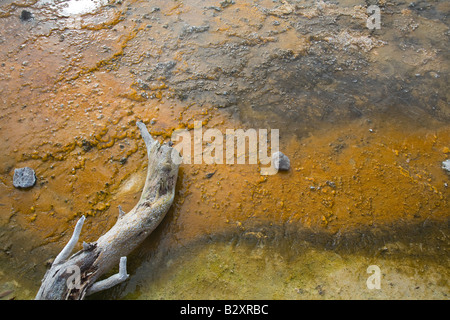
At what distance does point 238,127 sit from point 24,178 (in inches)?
88.6

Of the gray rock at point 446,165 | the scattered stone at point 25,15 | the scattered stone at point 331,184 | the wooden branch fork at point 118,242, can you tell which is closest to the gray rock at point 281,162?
the scattered stone at point 331,184

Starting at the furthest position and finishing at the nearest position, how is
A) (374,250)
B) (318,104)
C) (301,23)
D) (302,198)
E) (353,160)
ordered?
(301,23) → (318,104) → (353,160) → (302,198) → (374,250)

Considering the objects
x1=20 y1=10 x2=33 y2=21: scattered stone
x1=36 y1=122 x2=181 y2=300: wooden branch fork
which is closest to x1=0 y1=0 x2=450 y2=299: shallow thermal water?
x1=20 y1=10 x2=33 y2=21: scattered stone

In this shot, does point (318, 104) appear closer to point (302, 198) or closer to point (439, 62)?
point (302, 198)

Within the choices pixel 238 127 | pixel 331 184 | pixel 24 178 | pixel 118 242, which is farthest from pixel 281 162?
pixel 24 178

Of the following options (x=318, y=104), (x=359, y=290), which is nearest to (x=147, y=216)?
(x=359, y=290)

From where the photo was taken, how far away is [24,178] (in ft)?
10.0

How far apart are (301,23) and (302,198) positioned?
2879mm

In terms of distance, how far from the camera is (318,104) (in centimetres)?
371

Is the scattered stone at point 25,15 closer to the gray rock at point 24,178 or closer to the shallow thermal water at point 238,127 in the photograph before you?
the shallow thermal water at point 238,127

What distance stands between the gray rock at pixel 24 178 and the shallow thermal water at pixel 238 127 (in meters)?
0.06

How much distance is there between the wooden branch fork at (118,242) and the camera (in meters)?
2.25

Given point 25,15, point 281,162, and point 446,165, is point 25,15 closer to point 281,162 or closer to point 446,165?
point 281,162

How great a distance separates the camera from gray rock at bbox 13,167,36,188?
119 inches
